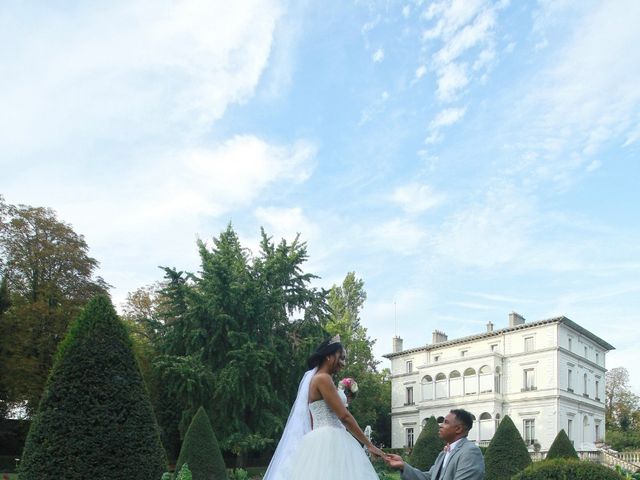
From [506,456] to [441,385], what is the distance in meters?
35.6

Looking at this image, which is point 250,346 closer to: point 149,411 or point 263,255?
point 263,255

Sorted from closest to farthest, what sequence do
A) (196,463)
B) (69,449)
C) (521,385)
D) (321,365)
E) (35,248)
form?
(321,365) < (69,449) < (196,463) < (35,248) < (521,385)

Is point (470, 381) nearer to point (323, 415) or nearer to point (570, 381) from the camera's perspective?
point (570, 381)

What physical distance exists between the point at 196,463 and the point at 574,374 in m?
43.6

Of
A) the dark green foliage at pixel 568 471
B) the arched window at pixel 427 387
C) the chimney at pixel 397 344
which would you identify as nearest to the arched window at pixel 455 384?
the arched window at pixel 427 387

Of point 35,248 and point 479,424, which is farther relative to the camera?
point 479,424

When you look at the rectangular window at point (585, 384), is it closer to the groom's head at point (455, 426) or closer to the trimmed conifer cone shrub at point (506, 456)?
the trimmed conifer cone shrub at point (506, 456)

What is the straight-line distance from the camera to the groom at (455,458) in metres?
5.07

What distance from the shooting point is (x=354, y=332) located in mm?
53375

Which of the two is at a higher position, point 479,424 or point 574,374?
point 574,374

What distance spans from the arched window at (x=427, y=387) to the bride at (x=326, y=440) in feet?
172

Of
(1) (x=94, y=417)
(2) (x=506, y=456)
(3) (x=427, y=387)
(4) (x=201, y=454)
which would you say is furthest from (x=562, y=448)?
(3) (x=427, y=387)

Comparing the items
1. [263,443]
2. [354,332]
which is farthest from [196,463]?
[354,332]

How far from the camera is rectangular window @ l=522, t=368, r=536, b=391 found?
50188mm
